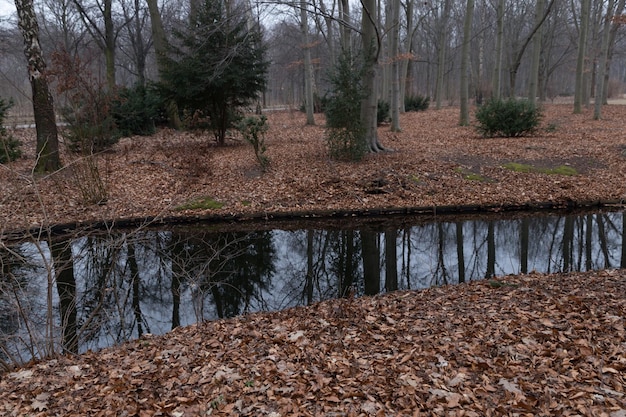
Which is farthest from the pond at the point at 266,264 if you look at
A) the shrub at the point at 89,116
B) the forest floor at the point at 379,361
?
the shrub at the point at 89,116

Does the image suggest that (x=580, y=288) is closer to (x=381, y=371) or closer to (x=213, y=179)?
(x=381, y=371)

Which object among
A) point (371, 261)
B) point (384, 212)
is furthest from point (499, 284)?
point (384, 212)

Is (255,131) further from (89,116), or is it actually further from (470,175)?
(470,175)

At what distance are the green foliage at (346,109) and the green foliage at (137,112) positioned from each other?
28.2 ft

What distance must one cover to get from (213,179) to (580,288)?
9.11 metres

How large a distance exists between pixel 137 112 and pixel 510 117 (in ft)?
46.9

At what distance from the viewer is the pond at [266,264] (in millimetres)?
6016

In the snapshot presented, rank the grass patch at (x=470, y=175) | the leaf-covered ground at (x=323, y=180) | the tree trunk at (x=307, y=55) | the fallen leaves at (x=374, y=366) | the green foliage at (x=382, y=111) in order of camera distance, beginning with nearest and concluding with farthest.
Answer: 1. the fallen leaves at (x=374, y=366)
2. the leaf-covered ground at (x=323, y=180)
3. the grass patch at (x=470, y=175)
4. the tree trunk at (x=307, y=55)
5. the green foliage at (x=382, y=111)

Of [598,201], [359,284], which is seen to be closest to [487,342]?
[359,284]


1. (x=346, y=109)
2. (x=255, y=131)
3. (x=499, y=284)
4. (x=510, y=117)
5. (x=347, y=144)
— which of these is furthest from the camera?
(x=510, y=117)

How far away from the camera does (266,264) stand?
8414 mm

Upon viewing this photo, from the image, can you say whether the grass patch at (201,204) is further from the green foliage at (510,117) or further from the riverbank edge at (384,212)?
the green foliage at (510,117)

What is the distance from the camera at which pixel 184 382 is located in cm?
395

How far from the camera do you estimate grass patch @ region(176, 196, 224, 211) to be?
1062cm
